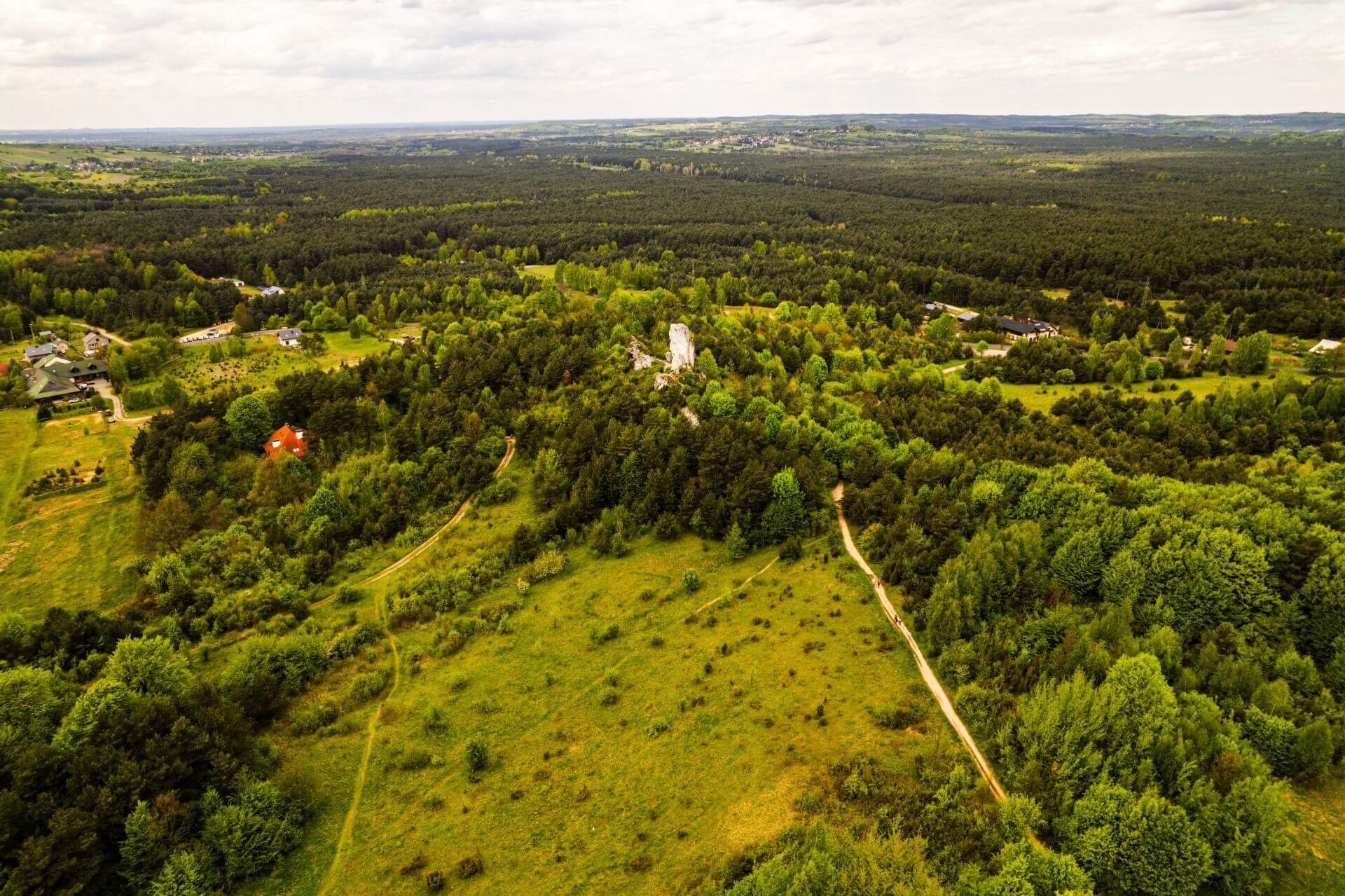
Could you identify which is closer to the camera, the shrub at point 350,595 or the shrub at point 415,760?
the shrub at point 415,760

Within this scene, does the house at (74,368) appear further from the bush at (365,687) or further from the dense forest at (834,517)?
the bush at (365,687)

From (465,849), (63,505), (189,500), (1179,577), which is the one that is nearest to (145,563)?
(189,500)

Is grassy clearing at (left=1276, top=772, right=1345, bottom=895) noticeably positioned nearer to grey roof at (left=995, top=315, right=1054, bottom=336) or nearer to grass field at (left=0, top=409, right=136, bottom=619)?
grass field at (left=0, top=409, right=136, bottom=619)

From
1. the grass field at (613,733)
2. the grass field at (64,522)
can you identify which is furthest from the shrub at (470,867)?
the grass field at (64,522)

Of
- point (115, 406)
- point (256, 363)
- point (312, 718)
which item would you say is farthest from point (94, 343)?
point (312, 718)

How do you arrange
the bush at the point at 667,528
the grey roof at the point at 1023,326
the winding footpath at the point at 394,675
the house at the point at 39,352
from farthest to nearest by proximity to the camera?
1. the grey roof at the point at 1023,326
2. the house at the point at 39,352
3. the bush at the point at 667,528
4. the winding footpath at the point at 394,675
